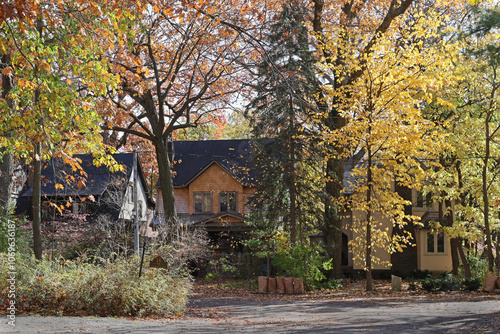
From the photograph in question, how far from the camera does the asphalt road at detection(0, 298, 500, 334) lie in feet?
33.4

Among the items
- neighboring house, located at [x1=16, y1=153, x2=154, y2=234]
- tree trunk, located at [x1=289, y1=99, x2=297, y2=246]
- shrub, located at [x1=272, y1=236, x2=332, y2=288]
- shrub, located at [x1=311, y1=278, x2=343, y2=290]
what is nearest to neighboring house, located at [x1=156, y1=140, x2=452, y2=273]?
neighboring house, located at [x1=16, y1=153, x2=154, y2=234]

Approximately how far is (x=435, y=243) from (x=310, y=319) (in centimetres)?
2231

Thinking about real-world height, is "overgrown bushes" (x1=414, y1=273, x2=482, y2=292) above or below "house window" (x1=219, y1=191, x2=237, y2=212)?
below

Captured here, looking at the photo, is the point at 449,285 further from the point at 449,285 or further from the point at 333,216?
the point at 333,216

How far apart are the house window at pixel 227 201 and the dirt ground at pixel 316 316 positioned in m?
14.5

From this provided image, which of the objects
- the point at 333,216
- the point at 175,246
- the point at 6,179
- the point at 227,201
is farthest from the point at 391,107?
the point at 227,201

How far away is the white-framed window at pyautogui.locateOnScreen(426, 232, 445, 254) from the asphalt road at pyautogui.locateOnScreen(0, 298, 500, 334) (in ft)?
50.4

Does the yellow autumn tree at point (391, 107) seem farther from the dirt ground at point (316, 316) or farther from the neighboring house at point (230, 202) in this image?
the neighboring house at point (230, 202)

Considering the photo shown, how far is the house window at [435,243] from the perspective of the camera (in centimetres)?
3374

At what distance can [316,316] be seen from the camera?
14766mm

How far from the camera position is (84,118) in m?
10.4

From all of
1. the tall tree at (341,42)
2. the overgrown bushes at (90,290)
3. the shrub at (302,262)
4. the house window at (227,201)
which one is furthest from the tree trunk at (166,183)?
the house window at (227,201)

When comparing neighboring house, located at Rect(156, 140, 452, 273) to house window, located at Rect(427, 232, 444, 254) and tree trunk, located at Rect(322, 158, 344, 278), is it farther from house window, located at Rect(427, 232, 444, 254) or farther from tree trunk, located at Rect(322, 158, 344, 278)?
tree trunk, located at Rect(322, 158, 344, 278)

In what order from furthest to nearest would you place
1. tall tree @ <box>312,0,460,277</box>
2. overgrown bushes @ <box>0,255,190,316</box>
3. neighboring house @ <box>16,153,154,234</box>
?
neighboring house @ <box>16,153,154,234</box>, tall tree @ <box>312,0,460,277</box>, overgrown bushes @ <box>0,255,190,316</box>
